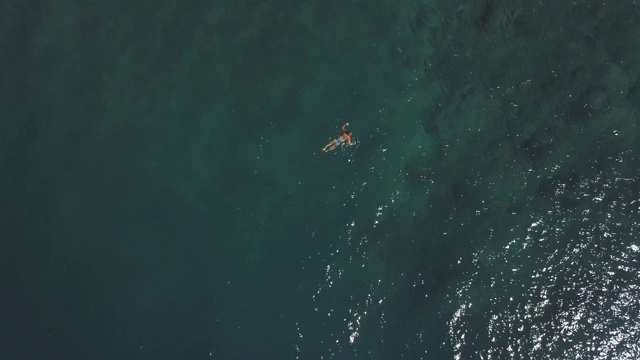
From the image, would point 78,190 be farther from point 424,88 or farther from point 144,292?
point 424,88

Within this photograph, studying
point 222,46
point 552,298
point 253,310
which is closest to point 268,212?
point 253,310

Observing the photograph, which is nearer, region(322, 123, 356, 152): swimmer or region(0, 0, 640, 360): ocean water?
region(0, 0, 640, 360): ocean water

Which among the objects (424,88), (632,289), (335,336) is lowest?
(632,289)

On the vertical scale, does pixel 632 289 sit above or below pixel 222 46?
below

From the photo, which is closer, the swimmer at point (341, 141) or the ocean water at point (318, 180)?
the ocean water at point (318, 180)

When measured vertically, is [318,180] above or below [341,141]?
below
